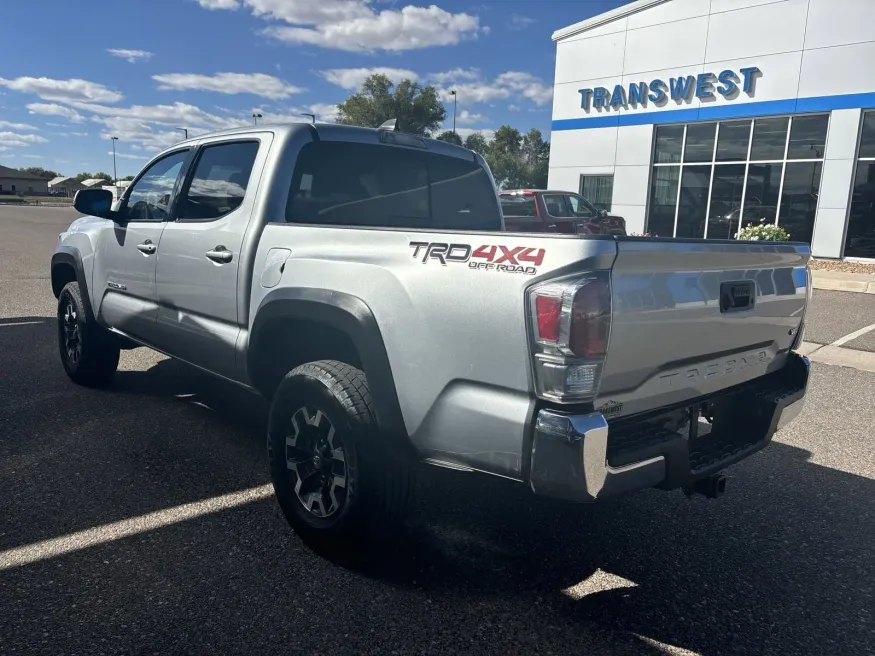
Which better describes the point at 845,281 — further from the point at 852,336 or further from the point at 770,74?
the point at 770,74

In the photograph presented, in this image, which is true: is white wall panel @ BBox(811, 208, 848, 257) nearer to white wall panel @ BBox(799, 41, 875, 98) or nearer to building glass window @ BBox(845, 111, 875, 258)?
building glass window @ BBox(845, 111, 875, 258)

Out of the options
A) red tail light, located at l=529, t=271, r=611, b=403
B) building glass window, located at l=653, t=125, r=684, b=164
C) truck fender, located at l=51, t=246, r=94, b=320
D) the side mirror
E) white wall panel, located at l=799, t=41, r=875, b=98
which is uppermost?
white wall panel, located at l=799, t=41, r=875, b=98

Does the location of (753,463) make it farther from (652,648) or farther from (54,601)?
(54,601)

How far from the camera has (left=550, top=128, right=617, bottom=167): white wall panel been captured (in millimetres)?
20906

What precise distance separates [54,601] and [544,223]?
42.8 ft

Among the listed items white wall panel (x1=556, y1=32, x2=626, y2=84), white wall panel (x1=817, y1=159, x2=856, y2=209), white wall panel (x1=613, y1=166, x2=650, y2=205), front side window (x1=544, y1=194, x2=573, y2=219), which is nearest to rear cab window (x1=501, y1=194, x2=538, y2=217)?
front side window (x1=544, y1=194, x2=573, y2=219)

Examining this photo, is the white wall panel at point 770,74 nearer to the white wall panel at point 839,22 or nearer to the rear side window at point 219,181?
the white wall panel at point 839,22

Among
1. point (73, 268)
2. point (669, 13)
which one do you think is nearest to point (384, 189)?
point (73, 268)

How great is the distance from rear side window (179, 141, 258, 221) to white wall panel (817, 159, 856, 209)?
17.2m

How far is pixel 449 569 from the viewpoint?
2.76 meters

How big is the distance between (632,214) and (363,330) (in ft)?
64.2

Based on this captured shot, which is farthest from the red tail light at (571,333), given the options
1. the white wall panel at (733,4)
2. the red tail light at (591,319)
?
the white wall panel at (733,4)

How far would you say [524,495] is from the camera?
3.56 meters

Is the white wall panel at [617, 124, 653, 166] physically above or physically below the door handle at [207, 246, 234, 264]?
above
